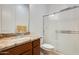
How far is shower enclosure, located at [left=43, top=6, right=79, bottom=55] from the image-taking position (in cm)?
148

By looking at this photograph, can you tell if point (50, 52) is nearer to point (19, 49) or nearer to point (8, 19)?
point (19, 49)

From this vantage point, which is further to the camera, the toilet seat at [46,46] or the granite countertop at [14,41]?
the toilet seat at [46,46]

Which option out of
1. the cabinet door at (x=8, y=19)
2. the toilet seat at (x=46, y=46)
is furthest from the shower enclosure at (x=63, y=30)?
the cabinet door at (x=8, y=19)

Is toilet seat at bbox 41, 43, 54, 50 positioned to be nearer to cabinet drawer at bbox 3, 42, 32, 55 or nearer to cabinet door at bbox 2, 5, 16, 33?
cabinet drawer at bbox 3, 42, 32, 55

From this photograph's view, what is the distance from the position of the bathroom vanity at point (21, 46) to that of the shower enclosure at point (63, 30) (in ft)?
0.38

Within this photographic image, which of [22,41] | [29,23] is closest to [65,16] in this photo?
[29,23]

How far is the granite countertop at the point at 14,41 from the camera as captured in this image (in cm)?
134

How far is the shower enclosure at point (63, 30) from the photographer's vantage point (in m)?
1.48

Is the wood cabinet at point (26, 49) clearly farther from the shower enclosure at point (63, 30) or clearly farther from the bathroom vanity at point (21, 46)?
the shower enclosure at point (63, 30)

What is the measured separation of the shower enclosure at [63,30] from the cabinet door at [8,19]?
0.99 ft

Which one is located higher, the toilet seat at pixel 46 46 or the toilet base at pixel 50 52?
the toilet seat at pixel 46 46

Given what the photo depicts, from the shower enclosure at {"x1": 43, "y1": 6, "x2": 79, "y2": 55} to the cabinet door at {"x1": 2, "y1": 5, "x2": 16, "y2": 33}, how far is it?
301 mm

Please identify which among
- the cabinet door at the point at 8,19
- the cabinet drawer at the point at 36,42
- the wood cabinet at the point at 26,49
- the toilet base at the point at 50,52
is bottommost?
the toilet base at the point at 50,52
